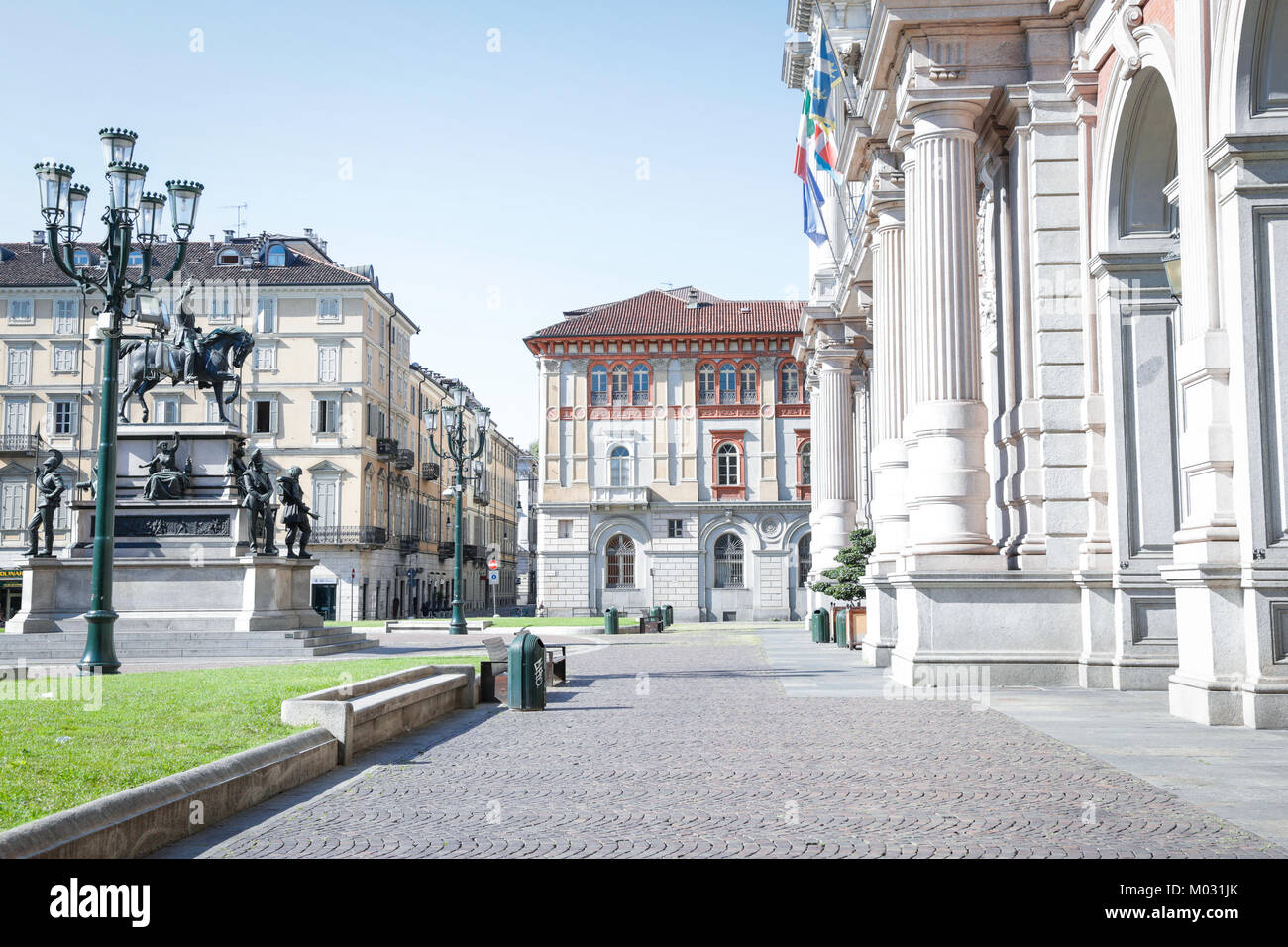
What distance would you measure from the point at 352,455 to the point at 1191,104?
5666cm

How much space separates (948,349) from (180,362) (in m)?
16.5

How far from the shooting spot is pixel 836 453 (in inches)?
1422

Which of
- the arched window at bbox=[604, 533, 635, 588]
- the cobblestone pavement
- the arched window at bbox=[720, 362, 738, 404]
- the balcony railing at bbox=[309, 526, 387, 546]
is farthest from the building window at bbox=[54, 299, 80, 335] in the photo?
the cobblestone pavement

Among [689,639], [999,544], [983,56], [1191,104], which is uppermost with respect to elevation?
[983,56]

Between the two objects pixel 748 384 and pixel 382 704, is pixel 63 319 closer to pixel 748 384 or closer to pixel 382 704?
pixel 748 384

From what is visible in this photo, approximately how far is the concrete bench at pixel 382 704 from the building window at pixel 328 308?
52.8 meters

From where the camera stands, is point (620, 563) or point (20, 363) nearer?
point (620, 563)

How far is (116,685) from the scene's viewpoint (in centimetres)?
1377

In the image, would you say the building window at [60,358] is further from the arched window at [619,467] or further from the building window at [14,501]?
the arched window at [619,467]

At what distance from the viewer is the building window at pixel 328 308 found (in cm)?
6544

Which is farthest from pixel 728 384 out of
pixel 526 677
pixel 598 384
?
pixel 526 677

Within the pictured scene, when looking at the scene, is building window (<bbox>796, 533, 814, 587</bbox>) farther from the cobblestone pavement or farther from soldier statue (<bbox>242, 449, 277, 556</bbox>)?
the cobblestone pavement

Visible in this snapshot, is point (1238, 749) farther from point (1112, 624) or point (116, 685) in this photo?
point (116, 685)
